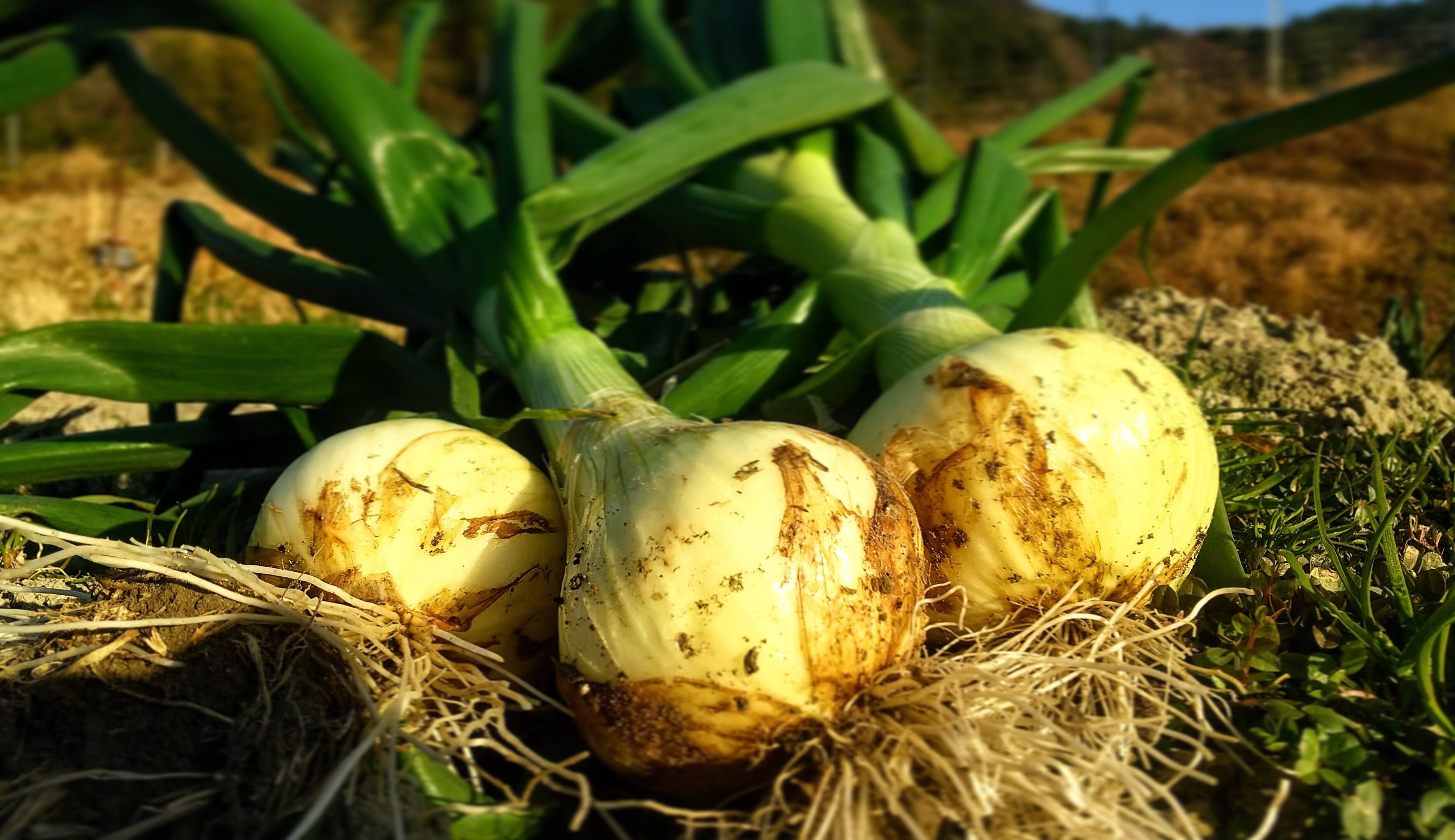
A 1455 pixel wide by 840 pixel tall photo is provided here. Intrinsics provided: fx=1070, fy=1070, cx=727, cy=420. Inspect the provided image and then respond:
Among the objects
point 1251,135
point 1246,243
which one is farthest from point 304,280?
point 1246,243

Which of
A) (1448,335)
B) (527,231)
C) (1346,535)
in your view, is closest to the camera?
(1346,535)

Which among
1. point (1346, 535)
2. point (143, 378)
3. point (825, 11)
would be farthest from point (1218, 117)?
point (143, 378)

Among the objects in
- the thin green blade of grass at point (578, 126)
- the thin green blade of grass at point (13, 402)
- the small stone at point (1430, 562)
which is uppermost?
the thin green blade of grass at point (578, 126)

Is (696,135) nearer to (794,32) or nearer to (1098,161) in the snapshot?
(794,32)

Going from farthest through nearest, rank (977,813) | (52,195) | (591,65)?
(52,195) → (591,65) → (977,813)

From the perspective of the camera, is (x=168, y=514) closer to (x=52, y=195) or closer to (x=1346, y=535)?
(x=1346, y=535)

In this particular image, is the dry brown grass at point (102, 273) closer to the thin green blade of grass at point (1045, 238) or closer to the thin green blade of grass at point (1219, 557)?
the thin green blade of grass at point (1045, 238)

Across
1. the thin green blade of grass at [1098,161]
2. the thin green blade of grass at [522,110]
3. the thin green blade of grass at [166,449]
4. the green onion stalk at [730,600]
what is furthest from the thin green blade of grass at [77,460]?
the thin green blade of grass at [1098,161]

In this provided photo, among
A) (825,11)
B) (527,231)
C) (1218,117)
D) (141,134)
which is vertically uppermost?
(825,11)
